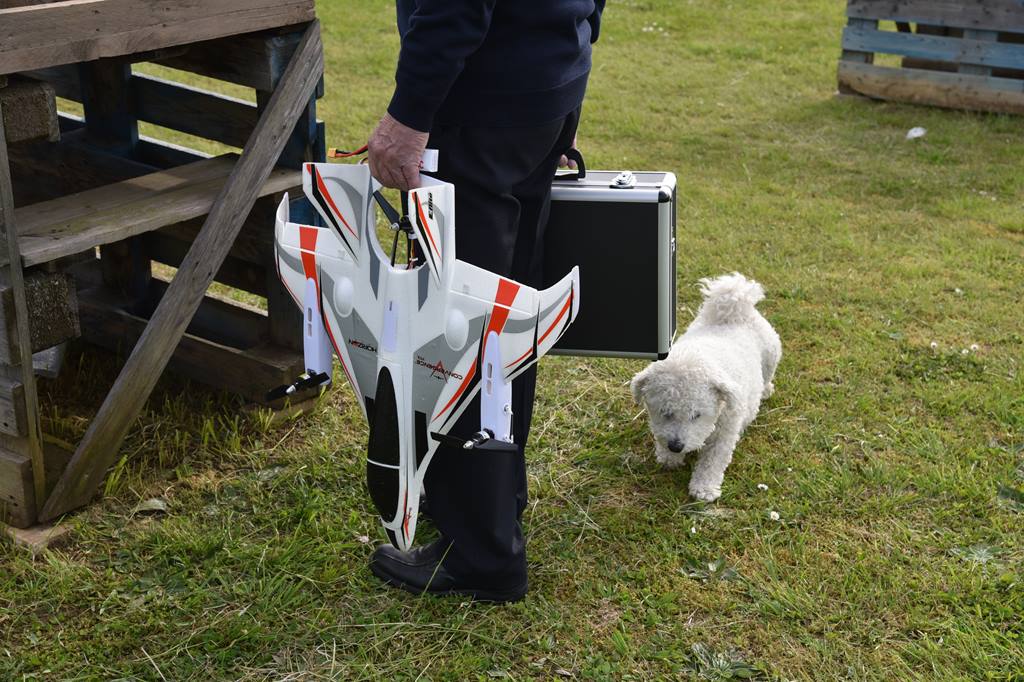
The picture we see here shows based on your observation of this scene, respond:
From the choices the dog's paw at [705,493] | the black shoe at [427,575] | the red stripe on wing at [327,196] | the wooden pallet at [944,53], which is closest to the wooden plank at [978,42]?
the wooden pallet at [944,53]

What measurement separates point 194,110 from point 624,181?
5.69 feet

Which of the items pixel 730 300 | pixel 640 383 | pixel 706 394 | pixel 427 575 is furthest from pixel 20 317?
pixel 730 300

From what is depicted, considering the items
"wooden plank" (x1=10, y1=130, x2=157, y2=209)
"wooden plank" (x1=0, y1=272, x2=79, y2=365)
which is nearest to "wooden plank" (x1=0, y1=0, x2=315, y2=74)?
"wooden plank" (x1=0, y1=272, x2=79, y2=365)

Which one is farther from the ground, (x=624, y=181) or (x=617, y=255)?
(x=624, y=181)

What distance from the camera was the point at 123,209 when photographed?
127 inches

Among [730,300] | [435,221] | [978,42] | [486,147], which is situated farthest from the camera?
[978,42]

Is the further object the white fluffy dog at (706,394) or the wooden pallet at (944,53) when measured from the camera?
the wooden pallet at (944,53)

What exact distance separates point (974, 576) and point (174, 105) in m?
3.14

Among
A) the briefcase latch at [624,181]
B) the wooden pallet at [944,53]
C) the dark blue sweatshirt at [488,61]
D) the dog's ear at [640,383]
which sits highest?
the dark blue sweatshirt at [488,61]

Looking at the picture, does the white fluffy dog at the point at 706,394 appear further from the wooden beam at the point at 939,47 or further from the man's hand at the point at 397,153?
the wooden beam at the point at 939,47

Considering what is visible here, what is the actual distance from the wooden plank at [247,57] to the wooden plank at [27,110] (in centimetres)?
60

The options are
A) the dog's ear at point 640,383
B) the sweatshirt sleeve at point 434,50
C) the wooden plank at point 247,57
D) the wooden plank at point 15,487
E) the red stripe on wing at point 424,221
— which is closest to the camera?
the sweatshirt sleeve at point 434,50

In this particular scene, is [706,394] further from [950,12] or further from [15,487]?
[950,12]

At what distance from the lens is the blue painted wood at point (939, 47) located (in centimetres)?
809
